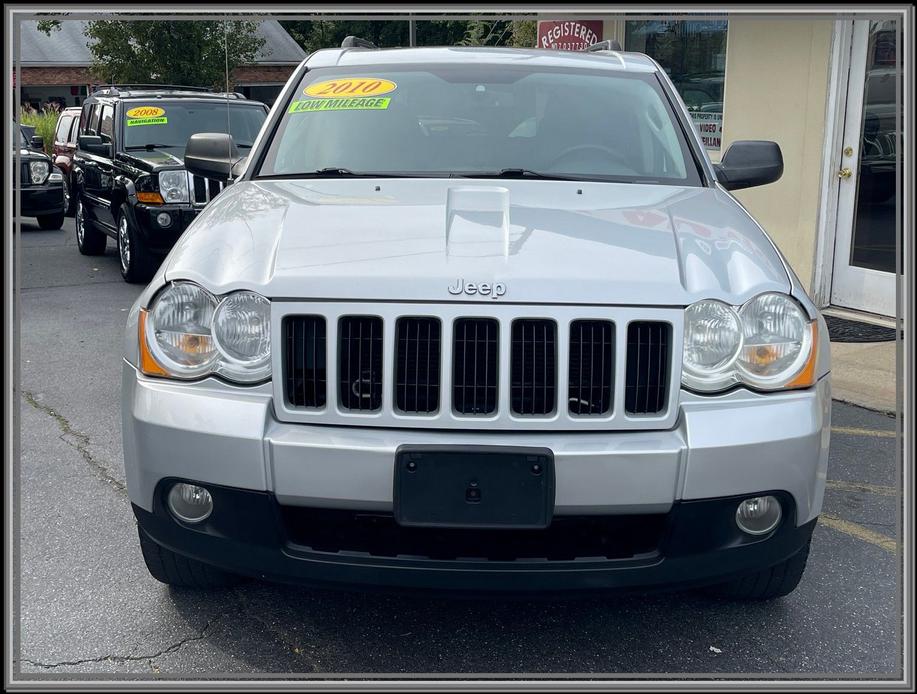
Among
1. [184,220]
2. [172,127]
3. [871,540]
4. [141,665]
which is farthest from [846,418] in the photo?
[172,127]

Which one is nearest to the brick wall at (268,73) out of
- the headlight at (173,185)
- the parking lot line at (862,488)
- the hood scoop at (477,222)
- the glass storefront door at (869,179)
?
the headlight at (173,185)

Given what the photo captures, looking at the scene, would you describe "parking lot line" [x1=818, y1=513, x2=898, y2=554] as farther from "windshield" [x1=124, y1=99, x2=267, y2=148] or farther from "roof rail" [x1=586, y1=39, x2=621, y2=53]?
"windshield" [x1=124, y1=99, x2=267, y2=148]

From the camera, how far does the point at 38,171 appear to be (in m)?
13.5

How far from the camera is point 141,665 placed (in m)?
2.96

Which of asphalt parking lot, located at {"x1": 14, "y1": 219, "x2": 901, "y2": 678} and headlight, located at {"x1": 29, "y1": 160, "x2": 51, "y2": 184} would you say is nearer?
asphalt parking lot, located at {"x1": 14, "y1": 219, "x2": 901, "y2": 678}

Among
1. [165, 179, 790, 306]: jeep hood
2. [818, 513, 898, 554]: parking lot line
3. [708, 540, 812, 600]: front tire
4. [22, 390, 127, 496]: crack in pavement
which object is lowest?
[22, 390, 127, 496]: crack in pavement

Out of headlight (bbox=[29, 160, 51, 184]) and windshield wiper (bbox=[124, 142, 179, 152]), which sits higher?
windshield wiper (bbox=[124, 142, 179, 152])

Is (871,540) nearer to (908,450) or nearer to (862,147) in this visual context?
(908,450)

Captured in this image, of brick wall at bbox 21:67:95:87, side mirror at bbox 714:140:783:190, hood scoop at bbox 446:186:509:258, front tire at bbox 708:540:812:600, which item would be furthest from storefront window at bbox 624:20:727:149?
brick wall at bbox 21:67:95:87

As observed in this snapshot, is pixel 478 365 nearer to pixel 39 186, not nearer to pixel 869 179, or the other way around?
pixel 869 179

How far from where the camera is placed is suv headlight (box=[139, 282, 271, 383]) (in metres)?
2.78

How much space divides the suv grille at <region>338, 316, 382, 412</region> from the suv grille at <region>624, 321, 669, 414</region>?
66cm

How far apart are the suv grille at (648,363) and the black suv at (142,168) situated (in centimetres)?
703

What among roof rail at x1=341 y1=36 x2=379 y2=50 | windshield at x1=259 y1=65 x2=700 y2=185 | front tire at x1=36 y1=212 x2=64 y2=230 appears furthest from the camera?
front tire at x1=36 y1=212 x2=64 y2=230
